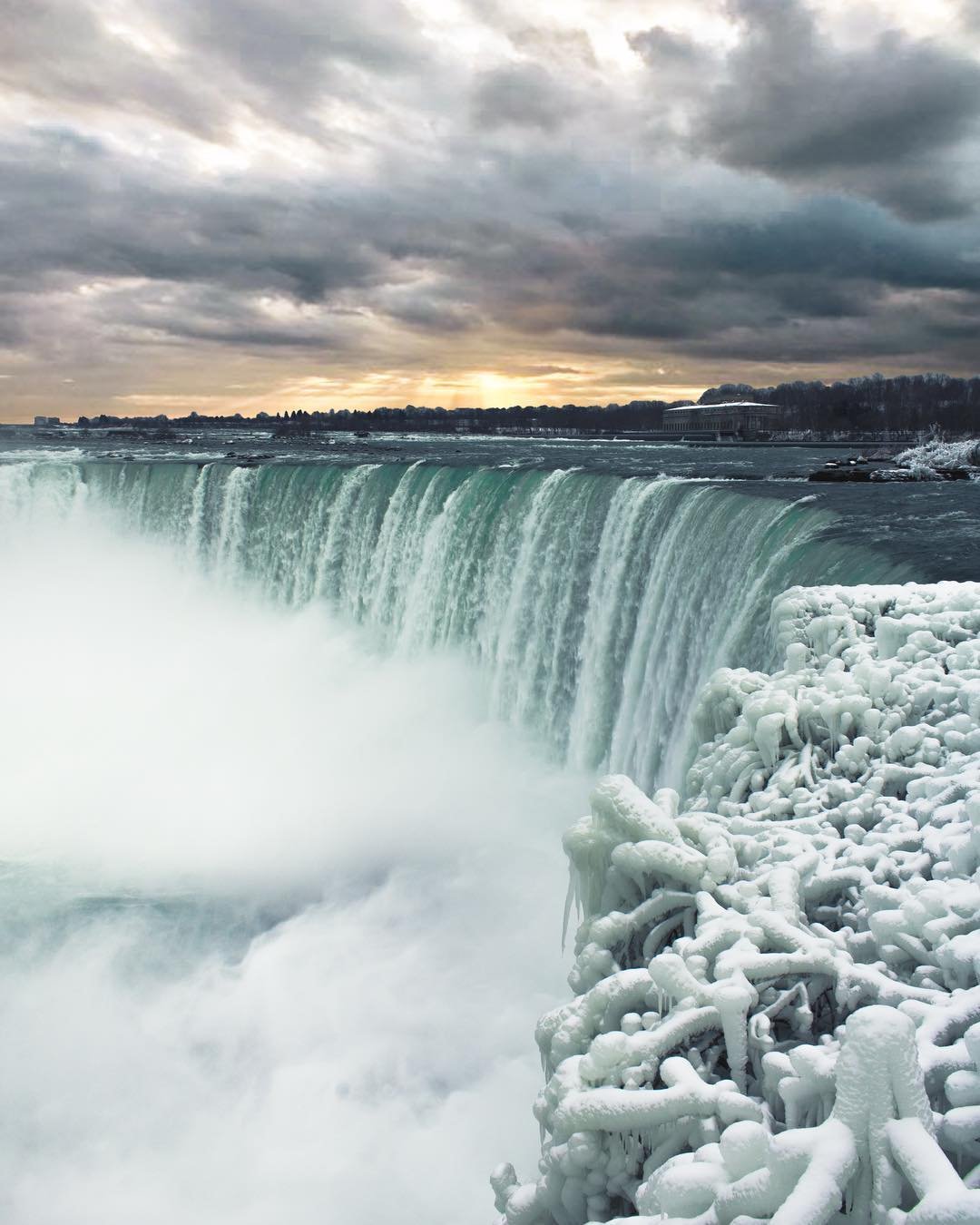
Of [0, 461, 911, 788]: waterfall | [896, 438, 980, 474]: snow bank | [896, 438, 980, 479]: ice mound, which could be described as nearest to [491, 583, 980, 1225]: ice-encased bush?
[0, 461, 911, 788]: waterfall

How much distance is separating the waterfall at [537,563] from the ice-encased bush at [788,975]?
3.50 meters

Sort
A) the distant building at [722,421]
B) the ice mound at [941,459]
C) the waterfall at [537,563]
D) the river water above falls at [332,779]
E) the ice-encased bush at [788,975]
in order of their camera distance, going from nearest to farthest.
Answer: the ice-encased bush at [788,975]
the river water above falls at [332,779]
the waterfall at [537,563]
the ice mound at [941,459]
the distant building at [722,421]

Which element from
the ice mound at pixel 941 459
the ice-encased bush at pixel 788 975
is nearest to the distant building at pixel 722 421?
the ice mound at pixel 941 459

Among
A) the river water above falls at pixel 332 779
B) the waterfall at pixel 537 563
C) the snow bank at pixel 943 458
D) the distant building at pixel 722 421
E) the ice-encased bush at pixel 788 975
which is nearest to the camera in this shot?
the ice-encased bush at pixel 788 975

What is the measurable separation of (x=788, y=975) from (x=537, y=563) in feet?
46.7

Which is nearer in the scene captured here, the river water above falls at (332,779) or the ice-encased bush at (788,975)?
the ice-encased bush at (788,975)

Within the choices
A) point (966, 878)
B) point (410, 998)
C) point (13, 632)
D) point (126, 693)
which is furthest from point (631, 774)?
point (13, 632)

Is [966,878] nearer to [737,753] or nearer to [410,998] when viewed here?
[737,753]

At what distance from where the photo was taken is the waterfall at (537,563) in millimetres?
11578

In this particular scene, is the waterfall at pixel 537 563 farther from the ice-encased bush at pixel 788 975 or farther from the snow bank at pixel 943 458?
the snow bank at pixel 943 458

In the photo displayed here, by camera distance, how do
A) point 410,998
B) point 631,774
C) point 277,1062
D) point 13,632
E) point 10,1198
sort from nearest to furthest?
point 10,1198 < point 277,1062 < point 410,998 < point 631,774 < point 13,632

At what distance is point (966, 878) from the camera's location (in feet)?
10.8

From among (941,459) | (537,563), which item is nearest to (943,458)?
(941,459)

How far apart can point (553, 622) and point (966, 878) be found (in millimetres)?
13270
